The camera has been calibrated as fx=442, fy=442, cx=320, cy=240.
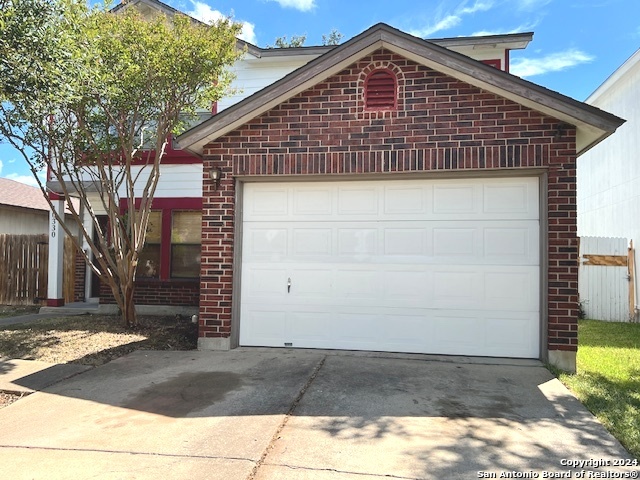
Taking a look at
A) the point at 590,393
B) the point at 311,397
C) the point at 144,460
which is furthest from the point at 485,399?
the point at 144,460

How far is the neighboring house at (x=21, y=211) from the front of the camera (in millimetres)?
16766

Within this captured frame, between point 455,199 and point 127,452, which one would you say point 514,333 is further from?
point 127,452

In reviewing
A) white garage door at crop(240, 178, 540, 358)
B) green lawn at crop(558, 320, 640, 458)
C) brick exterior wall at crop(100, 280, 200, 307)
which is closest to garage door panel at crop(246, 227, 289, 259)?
white garage door at crop(240, 178, 540, 358)

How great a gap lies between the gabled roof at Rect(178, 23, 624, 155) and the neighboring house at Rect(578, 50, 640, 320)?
23.0 feet

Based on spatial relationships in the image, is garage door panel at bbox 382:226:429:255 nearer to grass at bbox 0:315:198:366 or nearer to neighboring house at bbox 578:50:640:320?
grass at bbox 0:315:198:366

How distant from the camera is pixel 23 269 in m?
12.6

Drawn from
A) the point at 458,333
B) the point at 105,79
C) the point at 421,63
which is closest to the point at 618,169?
the point at 421,63

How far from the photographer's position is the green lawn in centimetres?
409

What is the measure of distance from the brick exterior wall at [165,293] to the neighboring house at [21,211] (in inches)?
356

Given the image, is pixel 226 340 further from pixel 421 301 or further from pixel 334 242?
pixel 421 301

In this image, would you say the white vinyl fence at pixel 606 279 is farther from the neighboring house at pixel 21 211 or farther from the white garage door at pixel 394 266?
the neighboring house at pixel 21 211

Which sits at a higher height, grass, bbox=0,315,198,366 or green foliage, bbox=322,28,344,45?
green foliage, bbox=322,28,344,45

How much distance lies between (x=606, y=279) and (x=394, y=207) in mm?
8260

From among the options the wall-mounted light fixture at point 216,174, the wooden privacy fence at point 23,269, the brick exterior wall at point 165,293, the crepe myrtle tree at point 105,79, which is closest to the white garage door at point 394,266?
the wall-mounted light fixture at point 216,174
